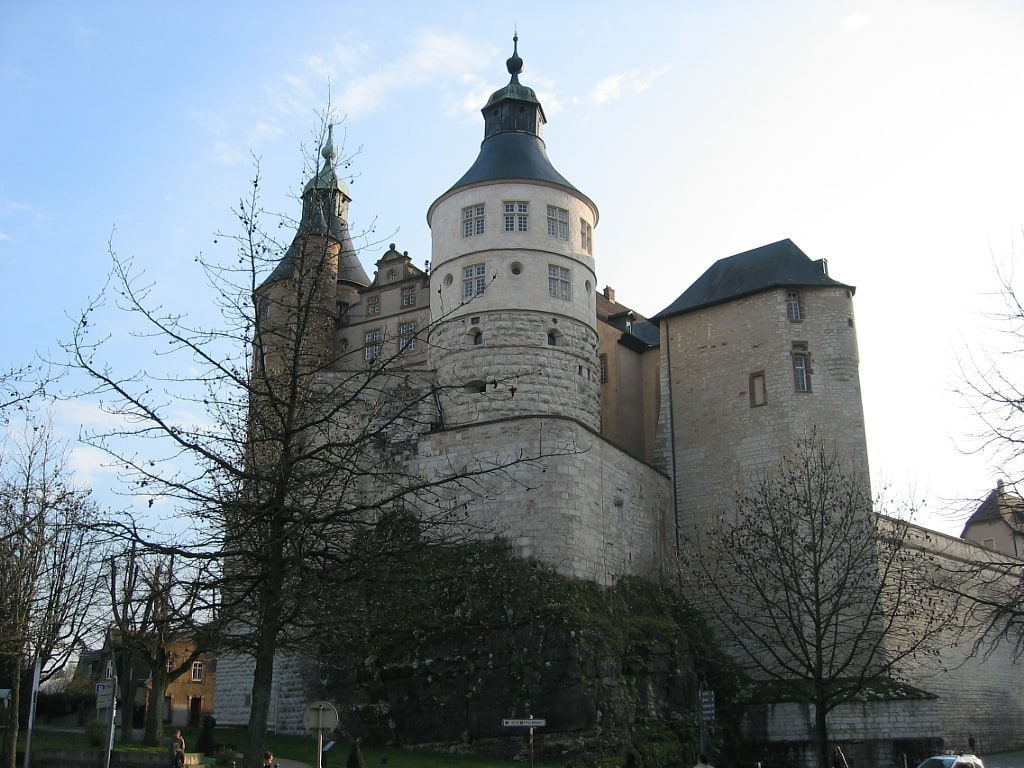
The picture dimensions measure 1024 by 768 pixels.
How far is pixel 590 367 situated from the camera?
3434 centimetres

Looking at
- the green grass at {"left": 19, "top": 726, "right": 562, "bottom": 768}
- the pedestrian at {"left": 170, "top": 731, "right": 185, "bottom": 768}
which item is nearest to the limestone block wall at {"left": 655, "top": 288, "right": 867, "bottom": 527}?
the green grass at {"left": 19, "top": 726, "right": 562, "bottom": 768}

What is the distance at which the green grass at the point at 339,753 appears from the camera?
71.5ft

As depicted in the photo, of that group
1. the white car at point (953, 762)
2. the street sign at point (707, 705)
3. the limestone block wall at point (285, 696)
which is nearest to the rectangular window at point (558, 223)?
the limestone block wall at point (285, 696)

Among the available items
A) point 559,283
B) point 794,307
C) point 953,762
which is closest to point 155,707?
point 953,762

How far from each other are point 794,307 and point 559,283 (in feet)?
27.7

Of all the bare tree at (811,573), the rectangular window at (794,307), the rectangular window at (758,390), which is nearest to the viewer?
the bare tree at (811,573)

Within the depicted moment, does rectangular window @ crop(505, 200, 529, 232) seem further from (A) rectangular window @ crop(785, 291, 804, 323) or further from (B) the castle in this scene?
(A) rectangular window @ crop(785, 291, 804, 323)

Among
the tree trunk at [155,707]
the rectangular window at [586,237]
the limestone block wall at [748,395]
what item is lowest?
the tree trunk at [155,707]

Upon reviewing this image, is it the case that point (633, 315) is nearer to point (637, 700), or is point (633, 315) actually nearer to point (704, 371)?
point (704, 371)

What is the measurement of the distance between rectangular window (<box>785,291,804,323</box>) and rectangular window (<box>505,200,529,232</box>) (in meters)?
9.65

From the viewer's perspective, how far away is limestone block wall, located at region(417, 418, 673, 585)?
28016 millimetres

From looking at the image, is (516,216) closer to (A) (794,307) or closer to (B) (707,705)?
(A) (794,307)

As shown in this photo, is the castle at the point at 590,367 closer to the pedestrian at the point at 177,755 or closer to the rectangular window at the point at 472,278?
the rectangular window at the point at 472,278

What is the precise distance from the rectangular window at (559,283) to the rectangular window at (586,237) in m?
1.78
